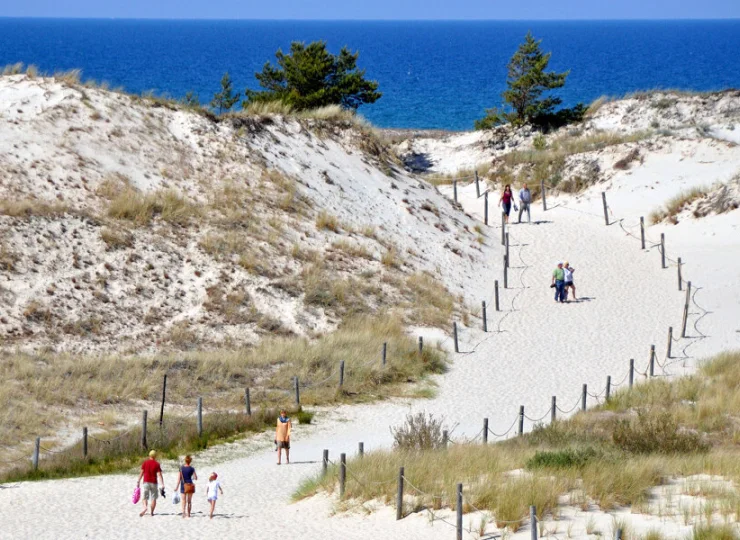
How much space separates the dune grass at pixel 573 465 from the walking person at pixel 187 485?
1.95 metres

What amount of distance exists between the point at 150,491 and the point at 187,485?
82 centimetres

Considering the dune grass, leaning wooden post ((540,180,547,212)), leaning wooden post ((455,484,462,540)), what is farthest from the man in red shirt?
leaning wooden post ((540,180,547,212))

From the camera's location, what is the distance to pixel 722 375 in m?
26.1

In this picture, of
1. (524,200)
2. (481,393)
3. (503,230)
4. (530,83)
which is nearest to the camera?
(481,393)

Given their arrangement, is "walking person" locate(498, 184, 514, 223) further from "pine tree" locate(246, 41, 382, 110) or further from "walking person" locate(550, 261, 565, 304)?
Answer: "pine tree" locate(246, 41, 382, 110)

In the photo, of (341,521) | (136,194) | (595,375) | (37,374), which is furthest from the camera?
(136,194)

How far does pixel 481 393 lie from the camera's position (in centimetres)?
2759

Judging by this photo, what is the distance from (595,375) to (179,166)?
15.3 meters

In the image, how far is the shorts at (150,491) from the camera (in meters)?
18.0

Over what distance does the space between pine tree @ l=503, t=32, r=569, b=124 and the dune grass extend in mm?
33421

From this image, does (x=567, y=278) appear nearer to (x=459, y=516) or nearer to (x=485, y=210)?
(x=485, y=210)

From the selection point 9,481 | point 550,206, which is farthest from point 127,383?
point 550,206

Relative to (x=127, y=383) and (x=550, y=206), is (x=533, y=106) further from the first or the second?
(x=127, y=383)

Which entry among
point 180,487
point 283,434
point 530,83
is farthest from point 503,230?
point 180,487
